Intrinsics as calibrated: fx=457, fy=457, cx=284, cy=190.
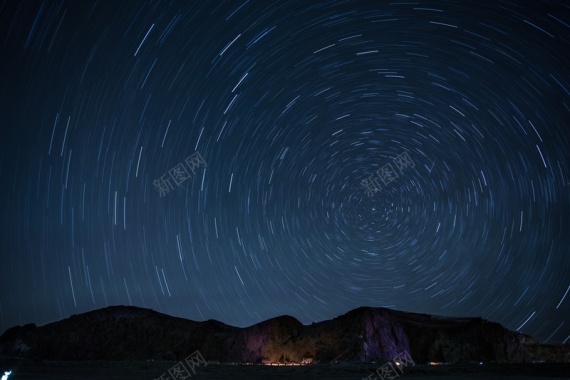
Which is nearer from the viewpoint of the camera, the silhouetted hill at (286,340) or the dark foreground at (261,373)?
the dark foreground at (261,373)

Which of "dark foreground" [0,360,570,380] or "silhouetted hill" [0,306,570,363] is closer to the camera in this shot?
"dark foreground" [0,360,570,380]

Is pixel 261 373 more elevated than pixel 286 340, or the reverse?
pixel 286 340

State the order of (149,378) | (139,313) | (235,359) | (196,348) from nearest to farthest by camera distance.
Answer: (149,378), (235,359), (196,348), (139,313)

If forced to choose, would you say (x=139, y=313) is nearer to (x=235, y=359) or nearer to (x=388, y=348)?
(x=235, y=359)

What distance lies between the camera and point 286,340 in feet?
235

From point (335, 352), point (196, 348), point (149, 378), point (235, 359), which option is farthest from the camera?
point (196, 348)

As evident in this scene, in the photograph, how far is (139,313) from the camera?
8894 centimetres

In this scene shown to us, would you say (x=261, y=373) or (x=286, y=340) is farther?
(x=286, y=340)

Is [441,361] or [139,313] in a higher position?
[139,313]

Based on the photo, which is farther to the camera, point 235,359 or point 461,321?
point 461,321

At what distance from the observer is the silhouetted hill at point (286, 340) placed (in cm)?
6944

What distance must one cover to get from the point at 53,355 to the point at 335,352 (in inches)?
2027

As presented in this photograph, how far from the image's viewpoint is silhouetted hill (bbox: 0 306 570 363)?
69.4 metres

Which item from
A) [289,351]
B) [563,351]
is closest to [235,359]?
[289,351]
